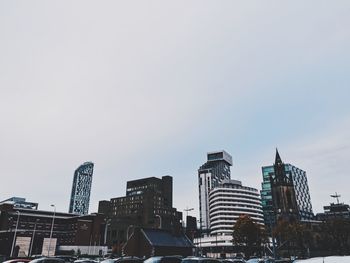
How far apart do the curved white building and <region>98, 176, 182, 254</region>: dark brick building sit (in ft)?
68.4

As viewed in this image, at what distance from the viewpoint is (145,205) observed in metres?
158

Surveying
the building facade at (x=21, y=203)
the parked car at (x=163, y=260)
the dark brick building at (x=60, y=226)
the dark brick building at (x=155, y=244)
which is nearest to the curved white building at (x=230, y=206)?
the dark brick building at (x=60, y=226)

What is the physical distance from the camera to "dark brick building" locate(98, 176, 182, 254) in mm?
150375

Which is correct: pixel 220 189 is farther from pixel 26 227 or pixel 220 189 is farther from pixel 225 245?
pixel 26 227

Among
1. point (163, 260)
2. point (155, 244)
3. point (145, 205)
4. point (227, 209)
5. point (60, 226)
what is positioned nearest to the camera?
point (163, 260)

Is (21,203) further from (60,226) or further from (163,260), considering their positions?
(163,260)

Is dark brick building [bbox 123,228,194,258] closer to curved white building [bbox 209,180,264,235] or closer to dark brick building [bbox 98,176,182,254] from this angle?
dark brick building [bbox 98,176,182,254]

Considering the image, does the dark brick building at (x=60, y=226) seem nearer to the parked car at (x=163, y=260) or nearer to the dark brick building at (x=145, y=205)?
the dark brick building at (x=145, y=205)

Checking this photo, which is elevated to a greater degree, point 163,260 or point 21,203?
point 21,203

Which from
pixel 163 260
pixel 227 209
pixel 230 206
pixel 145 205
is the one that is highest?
→ pixel 145 205

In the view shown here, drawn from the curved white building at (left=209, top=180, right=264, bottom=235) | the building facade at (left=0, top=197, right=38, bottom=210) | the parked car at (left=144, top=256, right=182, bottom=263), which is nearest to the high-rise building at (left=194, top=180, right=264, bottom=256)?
the curved white building at (left=209, top=180, right=264, bottom=235)

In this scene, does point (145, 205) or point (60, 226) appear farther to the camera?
point (145, 205)

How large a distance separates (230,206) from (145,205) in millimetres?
43453

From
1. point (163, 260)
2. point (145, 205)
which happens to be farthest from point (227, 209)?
point (163, 260)
